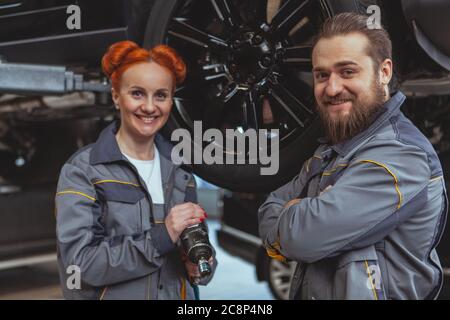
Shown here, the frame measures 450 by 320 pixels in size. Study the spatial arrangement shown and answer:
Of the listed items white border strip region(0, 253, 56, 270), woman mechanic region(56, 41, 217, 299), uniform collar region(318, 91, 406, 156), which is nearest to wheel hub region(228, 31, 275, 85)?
woman mechanic region(56, 41, 217, 299)

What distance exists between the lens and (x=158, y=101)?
6.13 ft

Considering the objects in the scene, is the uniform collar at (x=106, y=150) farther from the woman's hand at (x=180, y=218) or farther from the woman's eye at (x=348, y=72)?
the woman's eye at (x=348, y=72)

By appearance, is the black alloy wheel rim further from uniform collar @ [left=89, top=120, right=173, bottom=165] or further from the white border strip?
the white border strip

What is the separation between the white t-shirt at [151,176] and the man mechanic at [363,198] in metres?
0.37

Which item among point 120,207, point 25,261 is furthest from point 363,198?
point 25,261

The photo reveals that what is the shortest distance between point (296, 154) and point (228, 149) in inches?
11.0

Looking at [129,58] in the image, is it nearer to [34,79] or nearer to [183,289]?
[34,79]

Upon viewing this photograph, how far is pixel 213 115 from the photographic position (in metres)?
2.40

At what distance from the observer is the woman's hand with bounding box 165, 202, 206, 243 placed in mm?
1768

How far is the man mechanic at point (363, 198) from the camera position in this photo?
1.57m

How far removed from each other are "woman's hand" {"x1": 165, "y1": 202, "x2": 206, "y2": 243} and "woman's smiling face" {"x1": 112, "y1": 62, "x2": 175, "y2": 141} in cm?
24

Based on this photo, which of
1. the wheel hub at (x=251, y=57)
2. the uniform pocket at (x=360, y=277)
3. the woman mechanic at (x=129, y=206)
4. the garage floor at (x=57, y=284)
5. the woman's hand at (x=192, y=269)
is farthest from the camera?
the garage floor at (x=57, y=284)

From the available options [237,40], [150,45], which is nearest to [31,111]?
[150,45]

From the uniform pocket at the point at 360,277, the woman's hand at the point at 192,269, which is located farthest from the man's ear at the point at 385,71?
the woman's hand at the point at 192,269
